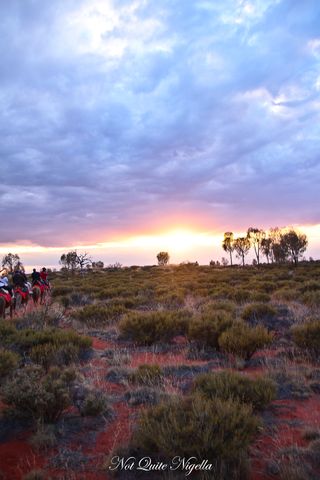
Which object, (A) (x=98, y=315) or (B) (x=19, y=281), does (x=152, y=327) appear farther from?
(B) (x=19, y=281)

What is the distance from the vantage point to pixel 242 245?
79062 millimetres

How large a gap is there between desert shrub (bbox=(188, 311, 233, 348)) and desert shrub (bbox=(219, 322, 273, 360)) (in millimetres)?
656

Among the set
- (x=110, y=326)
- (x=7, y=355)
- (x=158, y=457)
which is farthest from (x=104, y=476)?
(x=110, y=326)

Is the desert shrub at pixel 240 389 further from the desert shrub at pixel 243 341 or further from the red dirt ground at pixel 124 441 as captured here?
the desert shrub at pixel 243 341

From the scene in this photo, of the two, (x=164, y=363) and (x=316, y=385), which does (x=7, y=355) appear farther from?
(x=316, y=385)

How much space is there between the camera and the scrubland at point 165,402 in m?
4.80

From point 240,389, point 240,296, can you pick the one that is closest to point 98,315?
point 240,296

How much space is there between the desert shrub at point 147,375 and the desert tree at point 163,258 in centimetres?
7836

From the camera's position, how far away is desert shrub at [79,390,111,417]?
659 centimetres

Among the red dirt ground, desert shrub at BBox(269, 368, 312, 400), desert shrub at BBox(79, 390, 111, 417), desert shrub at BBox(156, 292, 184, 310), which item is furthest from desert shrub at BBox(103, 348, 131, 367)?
desert shrub at BBox(156, 292, 184, 310)

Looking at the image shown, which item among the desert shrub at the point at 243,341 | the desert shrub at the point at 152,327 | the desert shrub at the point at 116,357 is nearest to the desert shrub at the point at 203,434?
the desert shrub at the point at 116,357

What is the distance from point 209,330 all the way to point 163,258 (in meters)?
75.9

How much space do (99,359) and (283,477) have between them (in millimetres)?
6379

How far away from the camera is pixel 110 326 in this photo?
15.2 meters
